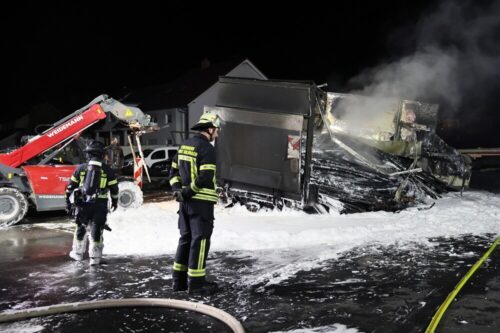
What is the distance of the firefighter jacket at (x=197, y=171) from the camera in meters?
4.81

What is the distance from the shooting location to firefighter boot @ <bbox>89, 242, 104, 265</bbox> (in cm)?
607

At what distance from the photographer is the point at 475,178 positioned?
17703mm

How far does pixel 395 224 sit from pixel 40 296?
5866 millimetres

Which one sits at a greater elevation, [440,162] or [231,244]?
[440,162]

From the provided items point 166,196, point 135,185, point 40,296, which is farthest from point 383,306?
point 166,196

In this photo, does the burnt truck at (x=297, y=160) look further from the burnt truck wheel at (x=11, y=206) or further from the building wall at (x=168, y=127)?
the building wall at (x=168, y=127)

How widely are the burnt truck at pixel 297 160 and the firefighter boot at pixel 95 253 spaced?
3724 millimetres

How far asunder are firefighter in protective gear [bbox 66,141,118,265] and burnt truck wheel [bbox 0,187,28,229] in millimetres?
3905

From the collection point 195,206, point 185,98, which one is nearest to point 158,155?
point 185,98

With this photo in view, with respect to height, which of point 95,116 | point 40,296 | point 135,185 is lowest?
point 40,296

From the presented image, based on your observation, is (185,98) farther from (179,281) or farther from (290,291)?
(290,291)

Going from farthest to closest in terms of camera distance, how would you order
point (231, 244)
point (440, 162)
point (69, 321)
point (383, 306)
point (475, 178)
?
point (475, 178)
point (440, 162)
point (231, 244)
point (383, 306)
point (69, 321)

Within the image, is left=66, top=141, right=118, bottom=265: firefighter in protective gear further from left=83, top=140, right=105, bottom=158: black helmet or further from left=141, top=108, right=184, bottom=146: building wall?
left=141, top=108, right=184, bottom=146: building wall

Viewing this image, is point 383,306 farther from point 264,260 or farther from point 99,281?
point 99,281
